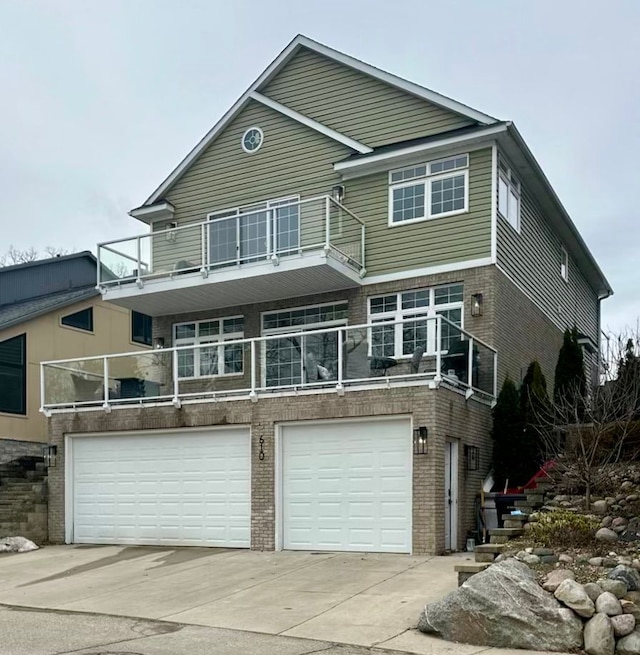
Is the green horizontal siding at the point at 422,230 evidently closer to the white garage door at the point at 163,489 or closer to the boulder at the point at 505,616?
the white garage door at the point at 163,489

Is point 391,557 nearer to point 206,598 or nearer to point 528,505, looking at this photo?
point 528,505

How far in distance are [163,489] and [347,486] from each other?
13.6 ft

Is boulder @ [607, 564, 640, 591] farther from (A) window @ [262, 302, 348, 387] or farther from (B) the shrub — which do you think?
(A) window @ [262, 302, 348, 387]

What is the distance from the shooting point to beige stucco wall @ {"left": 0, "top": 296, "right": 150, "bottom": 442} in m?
22.1

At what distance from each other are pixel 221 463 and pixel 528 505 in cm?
583

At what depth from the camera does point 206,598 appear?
33.4 feet

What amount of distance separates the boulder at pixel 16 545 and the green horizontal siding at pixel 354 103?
11.1 meters

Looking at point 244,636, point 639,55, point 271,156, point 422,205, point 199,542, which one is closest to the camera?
point 244,636

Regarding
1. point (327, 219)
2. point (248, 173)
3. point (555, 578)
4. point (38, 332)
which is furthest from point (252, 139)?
point (555, 578)

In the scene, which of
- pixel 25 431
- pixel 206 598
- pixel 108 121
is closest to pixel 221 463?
pixel 206 598

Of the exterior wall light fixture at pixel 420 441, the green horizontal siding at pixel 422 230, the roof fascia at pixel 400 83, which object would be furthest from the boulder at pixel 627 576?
the roof fascia at pixel 400 83

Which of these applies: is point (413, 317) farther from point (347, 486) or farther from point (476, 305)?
point (347, 486)

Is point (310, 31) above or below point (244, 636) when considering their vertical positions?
above

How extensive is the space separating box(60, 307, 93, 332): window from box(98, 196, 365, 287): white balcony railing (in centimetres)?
649
